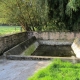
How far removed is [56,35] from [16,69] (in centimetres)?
936

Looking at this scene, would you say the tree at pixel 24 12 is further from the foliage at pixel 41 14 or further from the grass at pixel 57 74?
the grass at pixel 57 74

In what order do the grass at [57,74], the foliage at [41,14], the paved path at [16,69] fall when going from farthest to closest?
the foliage at [41,14], the paved path at [16,69], the grass at [57,74]

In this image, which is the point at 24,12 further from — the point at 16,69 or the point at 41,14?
the point at 16,69

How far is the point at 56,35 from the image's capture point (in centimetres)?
1484

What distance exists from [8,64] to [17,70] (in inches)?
37.3

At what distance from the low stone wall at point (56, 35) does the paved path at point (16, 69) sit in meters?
8.14

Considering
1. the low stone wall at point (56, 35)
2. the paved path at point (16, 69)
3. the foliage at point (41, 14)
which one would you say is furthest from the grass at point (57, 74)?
the low stone wall at point (56, 35)

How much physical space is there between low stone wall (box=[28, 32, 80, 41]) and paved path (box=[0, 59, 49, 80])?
26.7 ft

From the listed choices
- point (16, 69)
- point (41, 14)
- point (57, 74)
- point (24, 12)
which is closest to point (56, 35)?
point (41, 14)

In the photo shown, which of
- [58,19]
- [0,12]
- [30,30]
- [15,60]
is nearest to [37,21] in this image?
[30,30]

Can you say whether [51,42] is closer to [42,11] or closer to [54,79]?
[42,11]

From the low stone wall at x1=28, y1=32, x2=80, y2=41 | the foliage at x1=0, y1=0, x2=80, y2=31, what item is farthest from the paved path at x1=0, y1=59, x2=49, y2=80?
the low stone wall at x1=28, y1=32, x2=80, y2=41

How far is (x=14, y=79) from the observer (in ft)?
15.6

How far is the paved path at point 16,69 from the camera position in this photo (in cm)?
499
